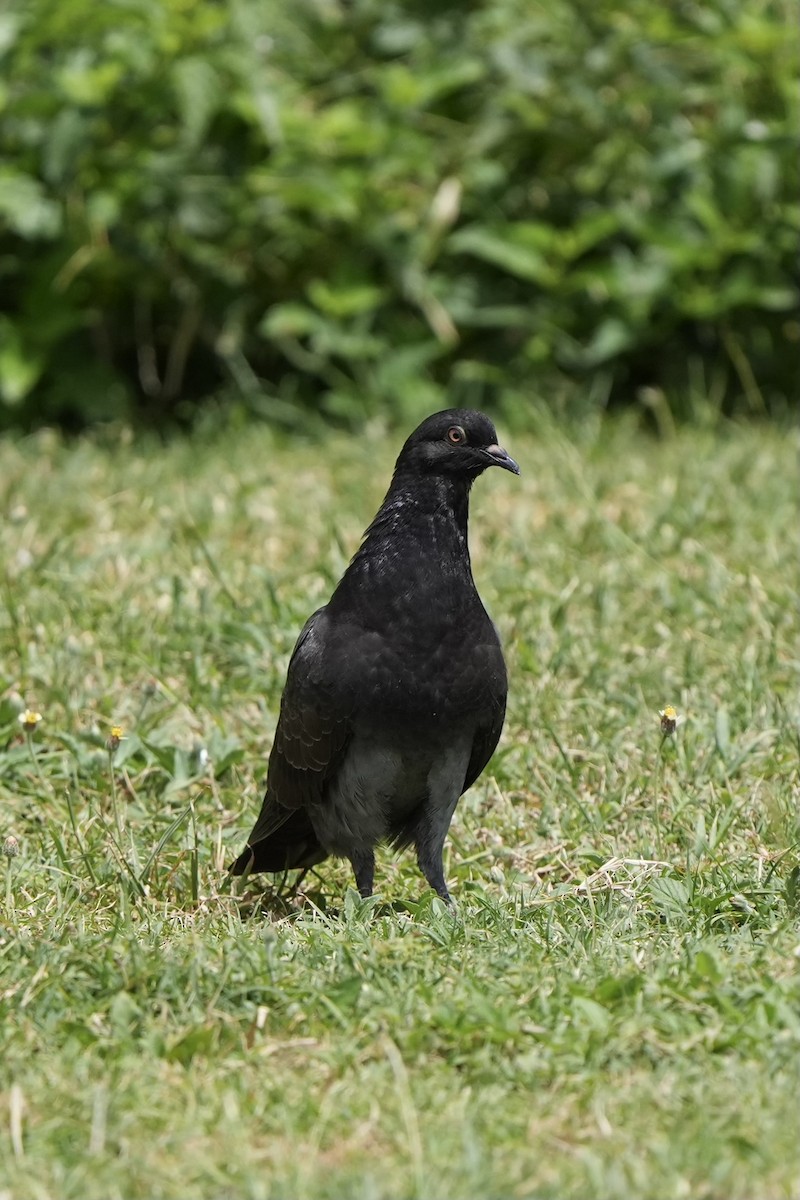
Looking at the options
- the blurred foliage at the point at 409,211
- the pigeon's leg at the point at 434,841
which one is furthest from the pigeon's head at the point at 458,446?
the blurred foliage at the point at 409,211

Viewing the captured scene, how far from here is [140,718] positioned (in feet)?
15.6

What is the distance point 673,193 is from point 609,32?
783mm

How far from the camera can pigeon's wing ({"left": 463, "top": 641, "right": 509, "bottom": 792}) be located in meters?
3.98

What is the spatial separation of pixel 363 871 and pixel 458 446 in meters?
1.05

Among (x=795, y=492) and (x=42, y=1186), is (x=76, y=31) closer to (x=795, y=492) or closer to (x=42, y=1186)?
(x=795, y=492)

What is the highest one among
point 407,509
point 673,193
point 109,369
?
point 407,509

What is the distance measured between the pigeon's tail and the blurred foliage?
3617mm

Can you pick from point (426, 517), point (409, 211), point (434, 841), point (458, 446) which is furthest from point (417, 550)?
point (409, 211)

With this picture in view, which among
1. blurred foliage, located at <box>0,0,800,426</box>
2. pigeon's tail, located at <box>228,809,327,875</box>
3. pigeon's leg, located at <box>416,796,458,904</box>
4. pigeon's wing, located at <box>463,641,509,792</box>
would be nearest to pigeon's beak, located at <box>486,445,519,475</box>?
pigeon's wing, located at <box>463,641,509,792</box>

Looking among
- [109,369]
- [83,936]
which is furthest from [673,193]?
[83,936]

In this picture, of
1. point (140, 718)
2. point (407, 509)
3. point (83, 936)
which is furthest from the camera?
point (140, 718)

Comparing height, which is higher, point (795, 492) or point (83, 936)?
point (83, 936)

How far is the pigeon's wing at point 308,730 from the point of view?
395 centimetres

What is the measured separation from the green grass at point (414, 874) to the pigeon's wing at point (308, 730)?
229 mm
